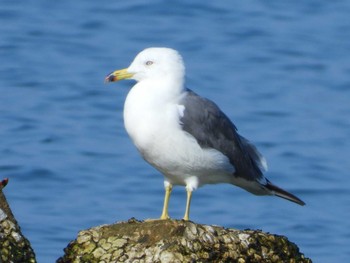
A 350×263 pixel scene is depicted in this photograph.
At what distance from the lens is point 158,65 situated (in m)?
8.60

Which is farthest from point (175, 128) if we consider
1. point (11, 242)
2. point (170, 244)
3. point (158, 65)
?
point (11, 242)

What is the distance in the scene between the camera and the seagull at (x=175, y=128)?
8352 millimetres

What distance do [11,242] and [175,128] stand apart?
158cm

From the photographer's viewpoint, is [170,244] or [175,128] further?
[175,128]

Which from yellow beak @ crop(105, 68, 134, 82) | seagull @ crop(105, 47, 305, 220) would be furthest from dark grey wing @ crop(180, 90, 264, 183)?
yellow beak @ crop(105, 68, 134, 82)

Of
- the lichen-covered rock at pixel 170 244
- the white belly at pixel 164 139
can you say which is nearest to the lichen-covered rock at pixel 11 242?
the lichen-covered rock at pixel 170 244

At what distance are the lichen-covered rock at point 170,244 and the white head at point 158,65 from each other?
1264mm

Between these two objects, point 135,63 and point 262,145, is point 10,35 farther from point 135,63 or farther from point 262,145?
point 135,63

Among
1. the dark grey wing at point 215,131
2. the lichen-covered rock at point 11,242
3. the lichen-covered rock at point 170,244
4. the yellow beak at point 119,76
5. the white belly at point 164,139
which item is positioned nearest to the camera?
the lichen-covered rock at point 11,242

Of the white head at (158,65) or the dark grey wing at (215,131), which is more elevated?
the white head at (158,65)

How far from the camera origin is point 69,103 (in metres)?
17.1

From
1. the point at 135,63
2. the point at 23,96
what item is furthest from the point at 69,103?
the point at 135,63

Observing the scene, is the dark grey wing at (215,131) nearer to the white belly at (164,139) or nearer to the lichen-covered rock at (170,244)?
the white belly at (164,139)

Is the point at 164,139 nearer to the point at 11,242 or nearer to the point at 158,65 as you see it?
the point at 158,65
